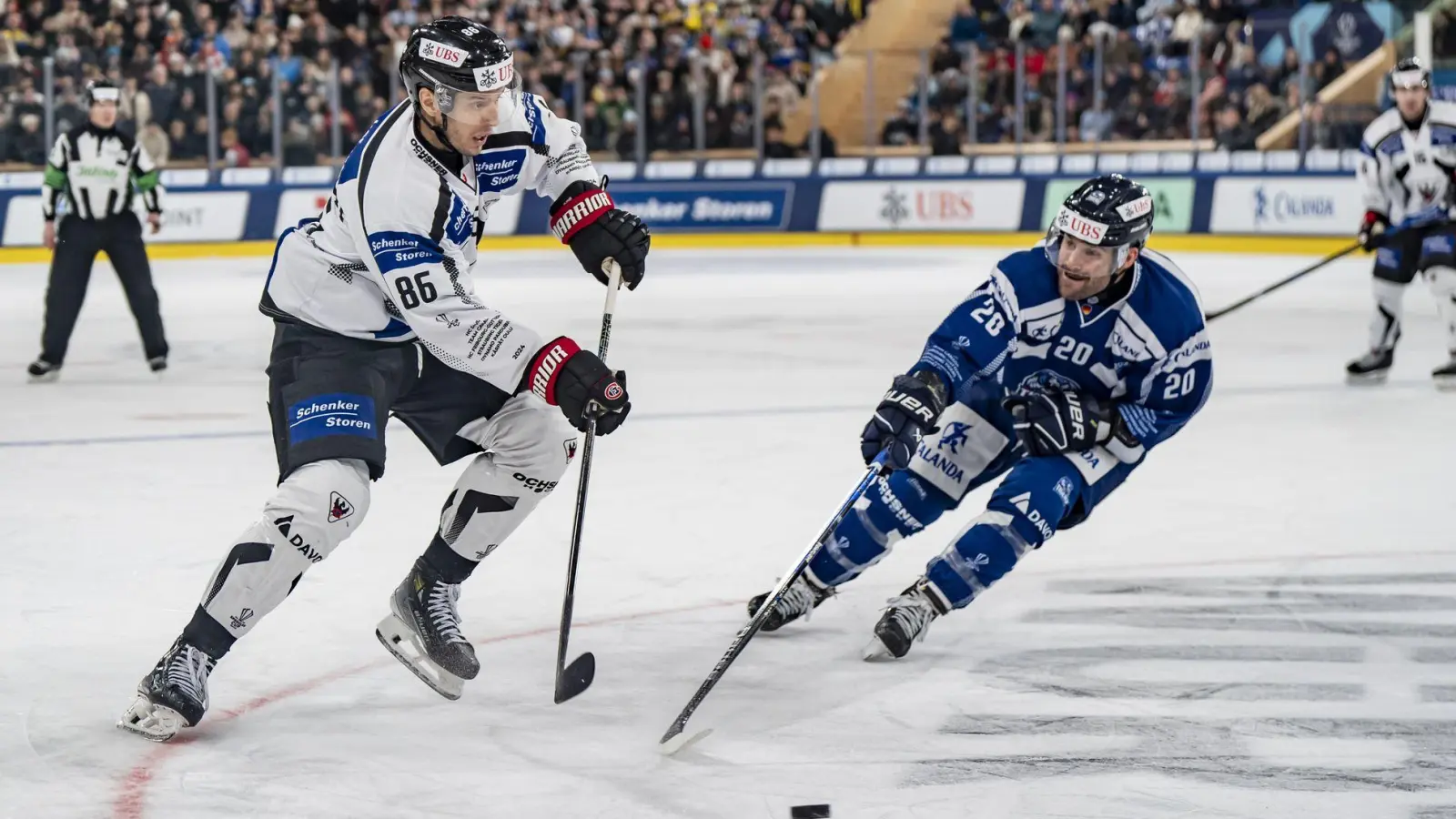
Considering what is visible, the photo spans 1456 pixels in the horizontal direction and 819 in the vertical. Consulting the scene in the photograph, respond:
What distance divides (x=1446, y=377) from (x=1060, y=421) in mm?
4872

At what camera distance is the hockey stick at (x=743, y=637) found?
316 centimetres

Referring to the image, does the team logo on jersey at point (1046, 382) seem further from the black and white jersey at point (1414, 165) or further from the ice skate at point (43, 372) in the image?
the ice skate at point (43, 372)

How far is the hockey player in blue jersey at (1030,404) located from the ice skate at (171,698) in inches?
50.6

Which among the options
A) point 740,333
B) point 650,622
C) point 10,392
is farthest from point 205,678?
point 740,333

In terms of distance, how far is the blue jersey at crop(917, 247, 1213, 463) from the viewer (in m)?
3.86

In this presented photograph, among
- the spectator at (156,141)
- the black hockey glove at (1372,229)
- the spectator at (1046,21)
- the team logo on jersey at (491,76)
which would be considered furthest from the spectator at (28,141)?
the team logo on jersey at (491,76)

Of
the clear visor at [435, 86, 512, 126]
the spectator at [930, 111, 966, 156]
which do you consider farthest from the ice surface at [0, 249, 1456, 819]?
the spectator at [930, 111, 966, 156]

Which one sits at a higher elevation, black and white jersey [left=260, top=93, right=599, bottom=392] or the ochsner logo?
black and white jersey [left=260, top=93, right=599, bottom=392]

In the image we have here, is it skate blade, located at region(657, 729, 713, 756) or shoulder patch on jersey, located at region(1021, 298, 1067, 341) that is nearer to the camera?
skate blade, located at region(657, 729, 713, 756)

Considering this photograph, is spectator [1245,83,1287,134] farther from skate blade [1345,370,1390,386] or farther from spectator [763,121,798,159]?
skate blade [1345,370,1390,386]

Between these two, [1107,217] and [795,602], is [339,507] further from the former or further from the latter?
[1107,217]

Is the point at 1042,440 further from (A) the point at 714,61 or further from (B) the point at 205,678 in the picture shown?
(A) the point at 714,61

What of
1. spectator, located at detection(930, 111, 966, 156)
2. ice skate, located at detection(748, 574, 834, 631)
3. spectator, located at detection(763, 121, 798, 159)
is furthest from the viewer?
spectator, located at detection(763, 121, 798, 159)

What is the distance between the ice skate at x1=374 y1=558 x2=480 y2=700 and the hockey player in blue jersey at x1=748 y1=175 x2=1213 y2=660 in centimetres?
75
